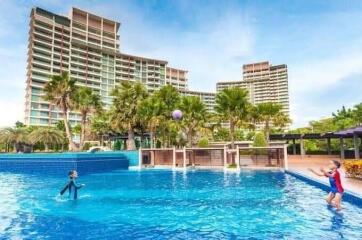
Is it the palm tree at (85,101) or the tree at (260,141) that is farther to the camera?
the palm tree at (85,101)

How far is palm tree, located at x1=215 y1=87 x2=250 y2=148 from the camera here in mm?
37031

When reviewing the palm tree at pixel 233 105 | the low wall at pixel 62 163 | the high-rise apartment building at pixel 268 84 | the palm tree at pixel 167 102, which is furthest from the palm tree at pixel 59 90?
the high-rise apartment building at pixel 268 84

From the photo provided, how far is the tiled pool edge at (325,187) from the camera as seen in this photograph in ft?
37.5

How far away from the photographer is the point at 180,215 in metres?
10.6

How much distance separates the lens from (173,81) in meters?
152

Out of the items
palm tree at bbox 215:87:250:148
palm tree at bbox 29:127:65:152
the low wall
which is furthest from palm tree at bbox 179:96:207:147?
palm tree at bbox 29:127:65:152

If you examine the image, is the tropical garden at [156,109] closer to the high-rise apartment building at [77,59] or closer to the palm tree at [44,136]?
the palm tree at [44,136]

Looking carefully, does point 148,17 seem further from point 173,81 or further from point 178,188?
point 173,81

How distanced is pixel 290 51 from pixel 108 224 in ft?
77.3

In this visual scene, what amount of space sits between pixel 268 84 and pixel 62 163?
162 m

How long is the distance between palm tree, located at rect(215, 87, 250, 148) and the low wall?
12.7m

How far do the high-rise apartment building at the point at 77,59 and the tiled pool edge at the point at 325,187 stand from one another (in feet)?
300

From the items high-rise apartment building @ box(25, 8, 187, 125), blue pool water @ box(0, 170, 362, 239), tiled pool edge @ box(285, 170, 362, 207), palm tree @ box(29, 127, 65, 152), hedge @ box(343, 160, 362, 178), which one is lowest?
blue pool water @ box(0, 170, 362, 239)

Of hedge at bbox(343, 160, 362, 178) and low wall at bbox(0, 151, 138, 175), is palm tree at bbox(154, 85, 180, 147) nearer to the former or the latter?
low wall at bbox(0, 151, 138, 175)
